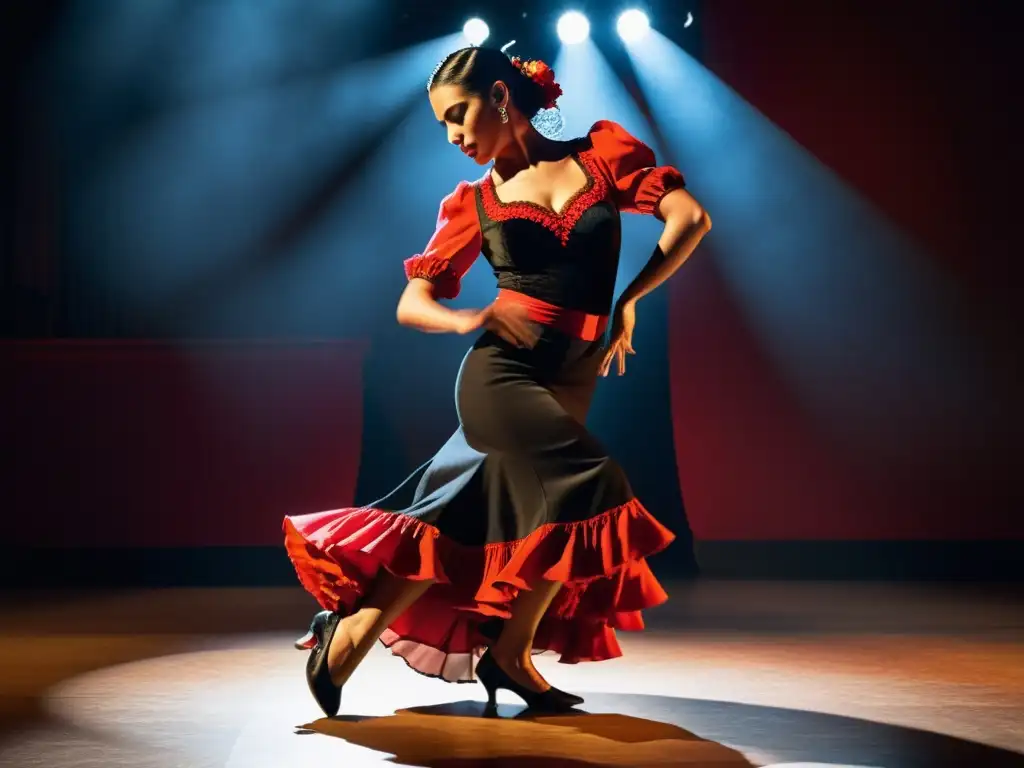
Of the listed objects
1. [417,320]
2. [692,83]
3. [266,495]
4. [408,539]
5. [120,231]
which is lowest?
[408,539]

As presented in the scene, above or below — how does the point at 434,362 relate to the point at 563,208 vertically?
above

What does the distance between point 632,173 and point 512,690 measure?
0.99 meters

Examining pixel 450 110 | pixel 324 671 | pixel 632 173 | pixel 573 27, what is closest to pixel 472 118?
pixel 450 110

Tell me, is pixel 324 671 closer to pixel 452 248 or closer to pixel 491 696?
pixel 491 696

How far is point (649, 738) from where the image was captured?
2.40 metres

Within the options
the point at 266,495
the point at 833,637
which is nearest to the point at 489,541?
the point at 833,637

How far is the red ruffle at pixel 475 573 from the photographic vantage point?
2.41 meters

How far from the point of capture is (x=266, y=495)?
5285mm

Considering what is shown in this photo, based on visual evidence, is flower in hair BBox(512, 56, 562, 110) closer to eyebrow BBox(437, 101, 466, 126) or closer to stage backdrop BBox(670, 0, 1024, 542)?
eyebrow BBox(437, 101, 466, 126)

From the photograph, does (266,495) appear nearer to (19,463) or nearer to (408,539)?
(19,463)

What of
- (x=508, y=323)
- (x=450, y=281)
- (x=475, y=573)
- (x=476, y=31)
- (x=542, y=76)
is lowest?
(x=475, y=573)

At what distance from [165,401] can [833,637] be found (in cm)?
272

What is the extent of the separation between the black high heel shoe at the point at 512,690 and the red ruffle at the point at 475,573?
7 cm

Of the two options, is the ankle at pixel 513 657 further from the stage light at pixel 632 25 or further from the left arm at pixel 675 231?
the stage light at pixel 632 25
